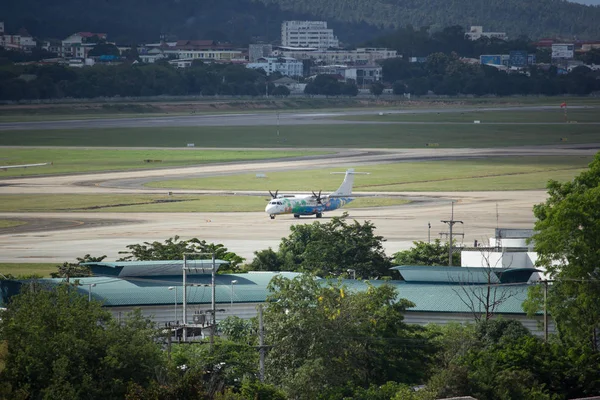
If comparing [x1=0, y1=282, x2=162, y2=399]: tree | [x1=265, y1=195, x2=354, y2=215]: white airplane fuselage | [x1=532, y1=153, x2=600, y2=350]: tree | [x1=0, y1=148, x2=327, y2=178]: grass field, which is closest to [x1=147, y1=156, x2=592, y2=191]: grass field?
[x1=0, y1=148, x2=327, y2=178]: grass field

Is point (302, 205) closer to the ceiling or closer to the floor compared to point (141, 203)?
closer to the ceiling

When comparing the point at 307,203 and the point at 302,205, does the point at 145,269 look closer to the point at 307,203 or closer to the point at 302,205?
the point at 302,205

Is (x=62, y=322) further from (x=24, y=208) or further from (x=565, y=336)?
(x=24, y=208)

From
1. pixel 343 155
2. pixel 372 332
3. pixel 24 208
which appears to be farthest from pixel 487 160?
pixel 372 332

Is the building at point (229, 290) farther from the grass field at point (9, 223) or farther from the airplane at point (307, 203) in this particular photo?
the airplane at point (307, 203)

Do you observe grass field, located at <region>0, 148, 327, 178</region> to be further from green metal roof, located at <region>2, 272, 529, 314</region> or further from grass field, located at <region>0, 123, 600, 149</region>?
green metal roof, located at <region>2, 272, 529, 314</region>

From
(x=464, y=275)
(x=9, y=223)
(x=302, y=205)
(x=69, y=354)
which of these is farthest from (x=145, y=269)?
(x=302, y=205)

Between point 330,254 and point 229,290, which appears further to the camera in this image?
point 330,254
